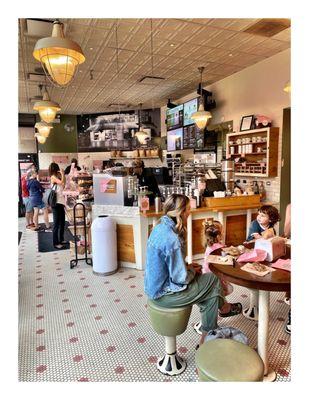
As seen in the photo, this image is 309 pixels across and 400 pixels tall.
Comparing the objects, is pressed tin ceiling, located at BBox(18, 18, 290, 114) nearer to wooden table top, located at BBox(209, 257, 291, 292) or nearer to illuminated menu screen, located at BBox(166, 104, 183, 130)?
illuminated menu screen, located at BBox(166, 104, 183, 130)

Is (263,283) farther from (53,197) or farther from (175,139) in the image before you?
(175,139)

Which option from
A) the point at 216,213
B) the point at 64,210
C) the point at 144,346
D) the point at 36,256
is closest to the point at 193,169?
the point at 216,213

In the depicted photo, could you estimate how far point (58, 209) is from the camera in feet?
20.1

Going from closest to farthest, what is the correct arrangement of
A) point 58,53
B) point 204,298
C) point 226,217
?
point 204,298 → point 58,53 → point 226,217

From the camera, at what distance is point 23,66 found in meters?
6.03

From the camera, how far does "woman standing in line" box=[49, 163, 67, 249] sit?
6091mm

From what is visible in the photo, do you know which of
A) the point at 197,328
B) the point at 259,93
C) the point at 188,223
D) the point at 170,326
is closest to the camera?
the point at 170,326

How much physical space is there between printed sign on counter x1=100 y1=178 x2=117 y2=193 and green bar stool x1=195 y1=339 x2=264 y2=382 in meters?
3.25

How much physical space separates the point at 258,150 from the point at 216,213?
182 centimetres

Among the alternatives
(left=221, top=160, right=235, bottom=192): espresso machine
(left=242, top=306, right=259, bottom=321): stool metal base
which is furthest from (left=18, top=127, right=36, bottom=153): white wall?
(left=242, top=306, right=259, bottom=321): stool metal base

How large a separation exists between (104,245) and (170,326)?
238 cm

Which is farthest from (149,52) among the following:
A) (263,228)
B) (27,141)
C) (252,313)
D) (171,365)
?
(27,141)

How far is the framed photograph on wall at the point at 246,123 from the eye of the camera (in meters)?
6.04
